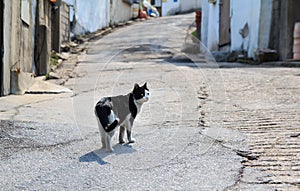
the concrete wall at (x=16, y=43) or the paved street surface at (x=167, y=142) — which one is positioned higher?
the concrete wall at (x=16, y=43)

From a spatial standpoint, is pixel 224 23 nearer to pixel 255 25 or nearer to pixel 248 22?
pixel 248 22

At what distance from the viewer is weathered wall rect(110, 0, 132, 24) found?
21.6 metres

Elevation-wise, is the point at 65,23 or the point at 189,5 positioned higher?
the point at 189,5

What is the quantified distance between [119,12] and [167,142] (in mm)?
20788

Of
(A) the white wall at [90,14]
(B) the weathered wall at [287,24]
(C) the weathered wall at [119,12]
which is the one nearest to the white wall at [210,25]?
(B) the weathered wall at [287,24]

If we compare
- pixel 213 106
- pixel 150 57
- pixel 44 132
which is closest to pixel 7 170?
pixel 44 132

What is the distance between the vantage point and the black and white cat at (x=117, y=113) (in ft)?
9.11

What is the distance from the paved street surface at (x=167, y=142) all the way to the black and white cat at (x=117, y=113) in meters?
0.11

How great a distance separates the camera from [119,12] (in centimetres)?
2333

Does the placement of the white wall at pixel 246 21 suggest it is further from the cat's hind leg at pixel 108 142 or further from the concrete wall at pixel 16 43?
the cat's hind leg at pixel 108 142

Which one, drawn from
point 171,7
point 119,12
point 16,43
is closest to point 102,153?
point 16,43

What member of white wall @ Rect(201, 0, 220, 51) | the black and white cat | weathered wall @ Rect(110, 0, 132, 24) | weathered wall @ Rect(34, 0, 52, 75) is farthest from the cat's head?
weathered wall @ Rect(110, 0, 132, 24)

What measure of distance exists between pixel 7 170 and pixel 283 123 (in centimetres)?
229

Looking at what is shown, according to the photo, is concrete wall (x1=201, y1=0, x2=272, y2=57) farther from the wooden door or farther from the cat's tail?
the cat's tail
